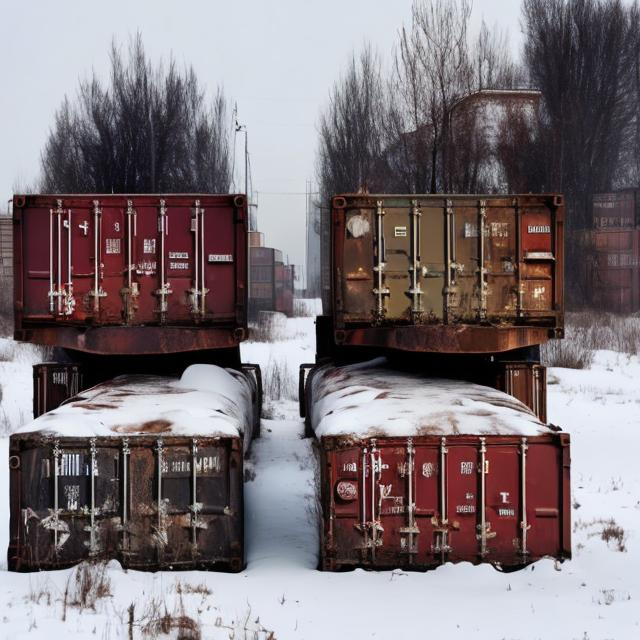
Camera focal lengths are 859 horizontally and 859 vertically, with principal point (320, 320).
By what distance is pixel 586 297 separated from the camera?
109 ft

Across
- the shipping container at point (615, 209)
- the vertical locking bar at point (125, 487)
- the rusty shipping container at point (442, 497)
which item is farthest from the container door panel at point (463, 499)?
the shipping container at point (615, 209)

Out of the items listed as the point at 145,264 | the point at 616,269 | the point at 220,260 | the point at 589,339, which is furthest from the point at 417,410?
the point at 616,269

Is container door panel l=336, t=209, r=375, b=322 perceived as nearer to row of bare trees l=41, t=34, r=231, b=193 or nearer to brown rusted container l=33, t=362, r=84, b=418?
brown rusted container l=33, t=362, r=84, b=418

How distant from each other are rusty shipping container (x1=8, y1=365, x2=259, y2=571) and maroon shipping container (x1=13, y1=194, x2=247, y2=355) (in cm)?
257

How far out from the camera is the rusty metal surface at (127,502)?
616cm

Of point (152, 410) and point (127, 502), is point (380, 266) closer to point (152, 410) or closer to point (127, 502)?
point (152, 410)

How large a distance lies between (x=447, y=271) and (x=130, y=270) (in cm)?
324

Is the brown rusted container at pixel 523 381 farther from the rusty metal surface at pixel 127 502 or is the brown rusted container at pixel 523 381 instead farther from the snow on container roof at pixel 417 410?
the rusty metal surface at pixel 127 502

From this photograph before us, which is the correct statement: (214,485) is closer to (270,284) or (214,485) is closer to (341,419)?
(341,419)

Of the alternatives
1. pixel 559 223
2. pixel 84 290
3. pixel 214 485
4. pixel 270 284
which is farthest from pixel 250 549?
pixel 270 284

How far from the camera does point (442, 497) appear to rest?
624cm

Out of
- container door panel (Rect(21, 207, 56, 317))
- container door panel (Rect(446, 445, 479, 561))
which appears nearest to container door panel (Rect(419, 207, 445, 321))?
container door panel (Rect(446, 445, 479, 561))

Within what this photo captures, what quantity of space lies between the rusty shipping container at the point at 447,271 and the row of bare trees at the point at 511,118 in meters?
11.3

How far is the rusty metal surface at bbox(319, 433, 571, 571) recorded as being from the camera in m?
6.21
